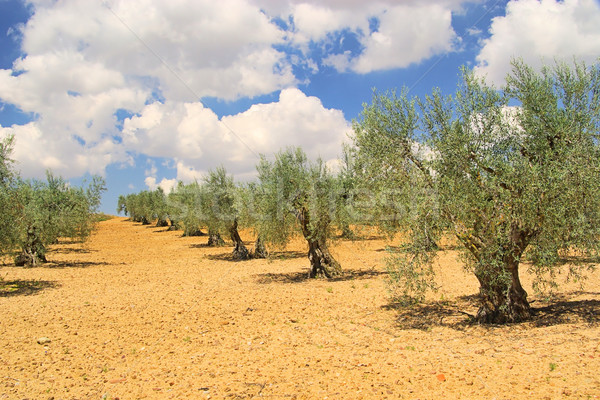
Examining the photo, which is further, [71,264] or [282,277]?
[71,264]

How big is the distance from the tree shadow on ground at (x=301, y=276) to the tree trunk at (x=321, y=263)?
1.16 ft

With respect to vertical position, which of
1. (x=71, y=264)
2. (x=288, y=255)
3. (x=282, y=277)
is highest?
(x=71, y=264)

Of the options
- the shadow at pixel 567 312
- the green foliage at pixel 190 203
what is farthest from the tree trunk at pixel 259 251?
the shadow at pixel 567 312

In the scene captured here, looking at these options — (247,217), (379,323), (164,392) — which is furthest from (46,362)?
(247,217)

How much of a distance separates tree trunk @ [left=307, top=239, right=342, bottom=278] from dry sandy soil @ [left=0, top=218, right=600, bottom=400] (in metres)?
2.10

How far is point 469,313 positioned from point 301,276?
10.4 m

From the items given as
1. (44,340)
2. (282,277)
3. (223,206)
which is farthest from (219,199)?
(44,340)

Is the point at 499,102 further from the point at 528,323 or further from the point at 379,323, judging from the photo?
the point at 379,323

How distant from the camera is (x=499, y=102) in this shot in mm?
10414

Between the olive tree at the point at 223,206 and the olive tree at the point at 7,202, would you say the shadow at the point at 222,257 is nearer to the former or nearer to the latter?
the olive tree at the point at 223,206

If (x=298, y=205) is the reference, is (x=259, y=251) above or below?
below

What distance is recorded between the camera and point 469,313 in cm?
1174

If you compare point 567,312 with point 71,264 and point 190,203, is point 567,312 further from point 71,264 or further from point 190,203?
point 190,203

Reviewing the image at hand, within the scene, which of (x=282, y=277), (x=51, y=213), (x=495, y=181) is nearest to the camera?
→ (x=495, y=181)
